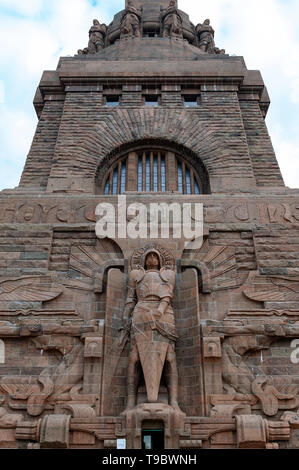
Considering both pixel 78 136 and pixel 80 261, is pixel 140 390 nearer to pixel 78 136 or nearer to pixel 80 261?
pixel 80 261

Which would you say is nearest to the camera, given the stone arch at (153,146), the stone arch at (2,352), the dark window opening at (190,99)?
the stone arch at (2,352)

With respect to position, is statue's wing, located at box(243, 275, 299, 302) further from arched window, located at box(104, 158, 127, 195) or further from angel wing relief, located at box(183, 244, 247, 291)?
arched window, located at box(104, 158, 127, 195)

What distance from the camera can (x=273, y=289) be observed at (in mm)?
11758

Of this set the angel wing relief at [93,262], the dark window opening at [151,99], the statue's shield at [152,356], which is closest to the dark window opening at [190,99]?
the dark window opening at [151,99]

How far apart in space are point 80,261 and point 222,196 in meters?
4.96

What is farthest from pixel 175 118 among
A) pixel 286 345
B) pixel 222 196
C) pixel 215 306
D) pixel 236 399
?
pixel 236 399

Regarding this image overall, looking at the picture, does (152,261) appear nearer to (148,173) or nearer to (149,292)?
(149,292)

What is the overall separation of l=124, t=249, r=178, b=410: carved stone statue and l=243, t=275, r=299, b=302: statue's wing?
7.53 ft

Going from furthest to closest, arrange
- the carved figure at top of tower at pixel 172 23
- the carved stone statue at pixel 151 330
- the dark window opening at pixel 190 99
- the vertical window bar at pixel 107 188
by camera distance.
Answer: the carved figure at top of tower at pixel 172 23, the dark window opening at pixel 190 99, the vertical window bar at pixel 107 188, the carved stone statue at pixel 151 330

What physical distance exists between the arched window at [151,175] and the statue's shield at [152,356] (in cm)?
706

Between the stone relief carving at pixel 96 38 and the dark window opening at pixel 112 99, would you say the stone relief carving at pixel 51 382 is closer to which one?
the dark window opening at pixel 112 99

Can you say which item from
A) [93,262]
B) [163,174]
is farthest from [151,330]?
[163,174]

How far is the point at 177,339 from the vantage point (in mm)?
10789

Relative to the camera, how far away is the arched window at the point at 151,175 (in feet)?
53.4
